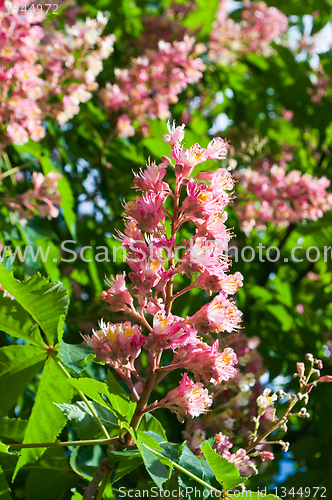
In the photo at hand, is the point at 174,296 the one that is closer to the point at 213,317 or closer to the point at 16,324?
the point at 213,317

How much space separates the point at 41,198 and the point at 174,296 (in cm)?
145

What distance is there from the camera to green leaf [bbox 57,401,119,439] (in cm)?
110

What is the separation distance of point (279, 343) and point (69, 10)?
9.20ft

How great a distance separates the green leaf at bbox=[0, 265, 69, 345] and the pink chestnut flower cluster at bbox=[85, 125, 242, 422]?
0.36ft

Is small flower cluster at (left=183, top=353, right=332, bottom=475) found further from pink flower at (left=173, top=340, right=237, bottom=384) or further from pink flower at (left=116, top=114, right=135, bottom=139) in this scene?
pink flower at (left=116, top=114, right=135, bottom=139)

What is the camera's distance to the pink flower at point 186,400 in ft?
3.80

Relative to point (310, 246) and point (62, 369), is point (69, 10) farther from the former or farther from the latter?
point (62, 369)

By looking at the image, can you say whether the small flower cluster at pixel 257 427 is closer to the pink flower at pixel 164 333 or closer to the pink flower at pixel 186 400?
the pink flower at pixel 186 400

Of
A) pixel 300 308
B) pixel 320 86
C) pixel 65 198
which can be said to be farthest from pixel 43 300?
pixel 320 86

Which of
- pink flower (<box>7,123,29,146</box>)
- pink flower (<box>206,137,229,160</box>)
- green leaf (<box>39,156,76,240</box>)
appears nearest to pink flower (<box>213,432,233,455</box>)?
pink flower (<box>206,137,229,160</box>)

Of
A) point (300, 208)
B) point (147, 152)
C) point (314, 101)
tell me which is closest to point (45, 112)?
point (147, 152)

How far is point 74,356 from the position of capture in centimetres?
117

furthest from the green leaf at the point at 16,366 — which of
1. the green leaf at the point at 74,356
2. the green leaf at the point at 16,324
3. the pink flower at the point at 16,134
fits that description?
the pink flower at the point at 16,134

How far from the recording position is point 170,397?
3.87 feet
